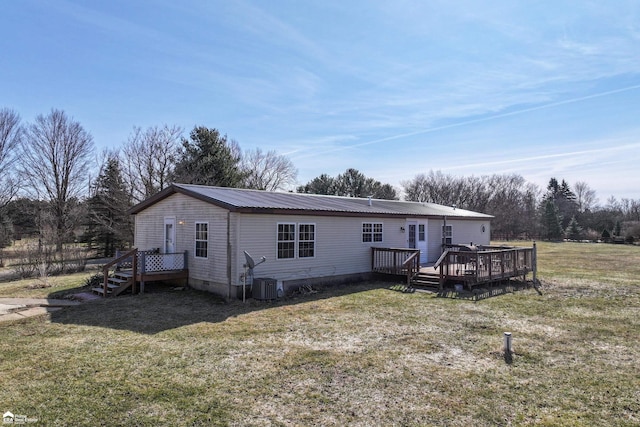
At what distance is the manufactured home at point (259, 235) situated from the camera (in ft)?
35.9

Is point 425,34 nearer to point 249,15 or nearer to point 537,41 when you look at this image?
point 537,41

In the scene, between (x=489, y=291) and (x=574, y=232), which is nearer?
(x=489, y=291)

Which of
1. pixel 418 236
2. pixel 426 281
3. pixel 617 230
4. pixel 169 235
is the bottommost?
pixel 426 281

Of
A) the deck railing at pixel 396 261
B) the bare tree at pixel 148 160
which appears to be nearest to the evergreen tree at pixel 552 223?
the deck railing at pixel 396 261

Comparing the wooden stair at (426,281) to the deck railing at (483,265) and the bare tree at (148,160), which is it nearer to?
the deck railing at (483,265)

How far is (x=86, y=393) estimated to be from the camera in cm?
468

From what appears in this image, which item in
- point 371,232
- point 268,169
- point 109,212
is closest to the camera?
point 371,232

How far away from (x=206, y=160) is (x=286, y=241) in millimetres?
18567

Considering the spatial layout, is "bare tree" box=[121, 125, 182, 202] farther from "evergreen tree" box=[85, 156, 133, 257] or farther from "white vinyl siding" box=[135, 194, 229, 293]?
"white vinyl siding" box=[135, 194, 229, 293]

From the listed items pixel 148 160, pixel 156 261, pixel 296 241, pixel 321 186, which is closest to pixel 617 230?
pixel 321 186

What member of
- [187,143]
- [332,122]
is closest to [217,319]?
[332,122]

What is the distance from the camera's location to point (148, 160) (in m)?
27.4

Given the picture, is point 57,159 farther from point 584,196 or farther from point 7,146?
point 584,196

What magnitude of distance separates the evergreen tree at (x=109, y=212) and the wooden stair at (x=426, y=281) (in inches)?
809
